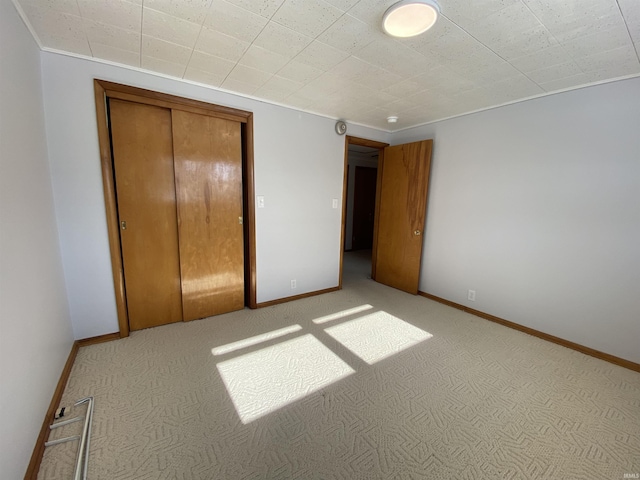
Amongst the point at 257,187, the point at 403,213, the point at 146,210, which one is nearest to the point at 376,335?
the point at 403,213

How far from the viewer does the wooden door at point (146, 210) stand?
2.18 metres

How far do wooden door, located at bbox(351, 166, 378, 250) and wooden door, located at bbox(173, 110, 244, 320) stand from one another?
396 cm

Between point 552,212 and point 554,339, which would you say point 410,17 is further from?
point 554,339

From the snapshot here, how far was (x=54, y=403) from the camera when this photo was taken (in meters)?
1.53

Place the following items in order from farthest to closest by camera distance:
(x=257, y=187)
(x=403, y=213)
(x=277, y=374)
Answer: (x=403, y=213) → (x=257, y=187) → (x=277, y=374)

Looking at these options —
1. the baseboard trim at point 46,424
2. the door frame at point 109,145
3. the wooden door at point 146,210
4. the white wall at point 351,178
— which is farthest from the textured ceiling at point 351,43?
the white wall at point 351,178

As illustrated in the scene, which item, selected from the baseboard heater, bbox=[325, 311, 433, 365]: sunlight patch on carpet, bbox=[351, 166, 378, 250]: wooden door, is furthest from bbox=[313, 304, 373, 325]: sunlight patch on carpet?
bbox=[351, 166, 378, 250]: wooden door

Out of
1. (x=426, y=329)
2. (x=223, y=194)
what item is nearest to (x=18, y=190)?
(x=223, y=194)

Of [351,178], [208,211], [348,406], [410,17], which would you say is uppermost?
[410,17]

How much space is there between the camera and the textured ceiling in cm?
136

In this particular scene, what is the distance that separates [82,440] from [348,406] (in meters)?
1.45

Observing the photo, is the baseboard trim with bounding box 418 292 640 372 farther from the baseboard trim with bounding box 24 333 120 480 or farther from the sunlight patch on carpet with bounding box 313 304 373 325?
the baseboard trim with bounding box 24 333 120 480

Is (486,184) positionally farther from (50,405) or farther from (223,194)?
(50,405)

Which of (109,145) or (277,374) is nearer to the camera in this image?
(277,374)
